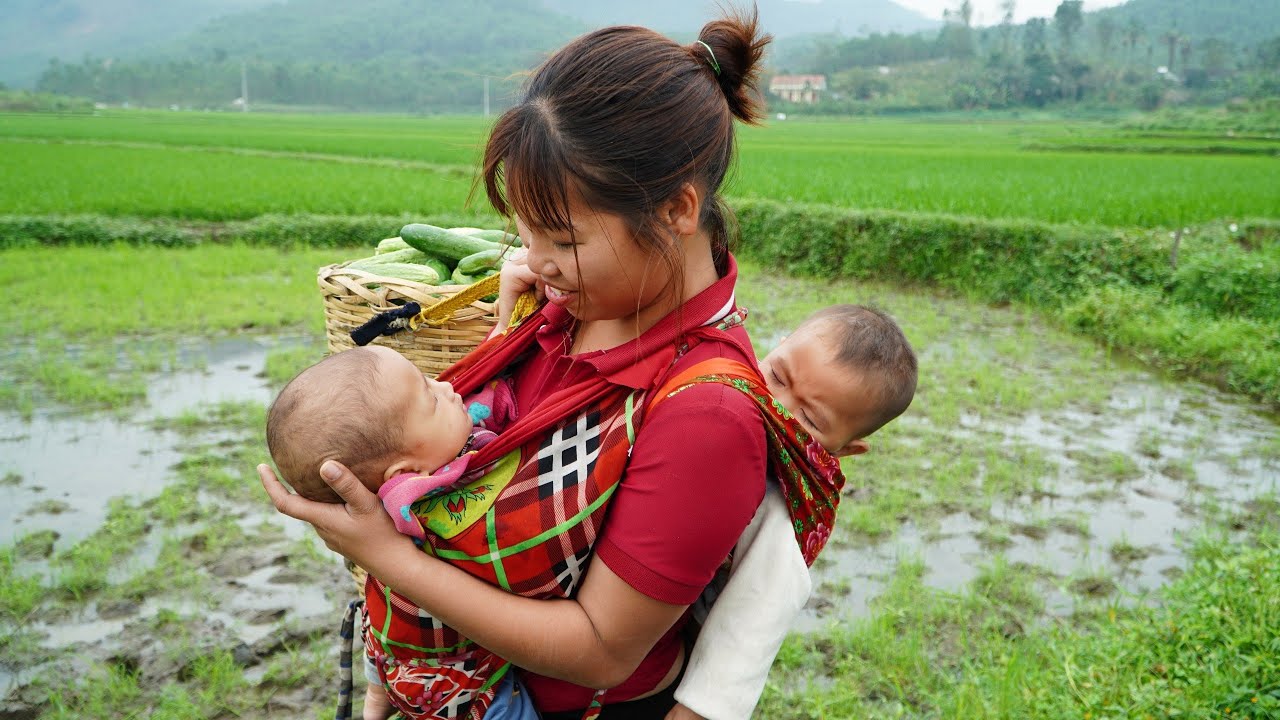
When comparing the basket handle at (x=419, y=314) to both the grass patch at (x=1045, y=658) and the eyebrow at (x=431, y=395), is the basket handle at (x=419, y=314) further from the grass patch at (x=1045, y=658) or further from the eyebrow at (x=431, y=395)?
the grass patch at (x=1045, y=658)

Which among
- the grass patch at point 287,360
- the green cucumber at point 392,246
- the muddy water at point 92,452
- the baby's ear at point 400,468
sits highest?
the green cucumber at point 392,246

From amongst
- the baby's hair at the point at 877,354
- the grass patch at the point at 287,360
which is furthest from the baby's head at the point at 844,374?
the grass patch at the point at 287,360

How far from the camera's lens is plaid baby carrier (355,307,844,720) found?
115cm

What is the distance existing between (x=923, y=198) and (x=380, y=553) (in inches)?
416

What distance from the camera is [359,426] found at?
131 centimetres

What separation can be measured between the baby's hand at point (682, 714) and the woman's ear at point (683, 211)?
65 centimetres

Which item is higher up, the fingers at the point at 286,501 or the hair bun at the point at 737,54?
the hair bun at the point at 737,54

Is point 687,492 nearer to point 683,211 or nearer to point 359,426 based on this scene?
point 683,211

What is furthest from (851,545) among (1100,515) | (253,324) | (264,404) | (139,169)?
(139,169)

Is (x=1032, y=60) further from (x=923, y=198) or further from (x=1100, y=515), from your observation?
(x=1100, y=515)

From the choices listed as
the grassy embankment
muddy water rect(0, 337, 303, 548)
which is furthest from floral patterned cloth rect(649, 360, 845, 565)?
muddy water rect(0, 337, 303, 548)

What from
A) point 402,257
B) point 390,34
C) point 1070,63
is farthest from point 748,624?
point 390,34

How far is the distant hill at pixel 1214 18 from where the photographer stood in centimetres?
9669

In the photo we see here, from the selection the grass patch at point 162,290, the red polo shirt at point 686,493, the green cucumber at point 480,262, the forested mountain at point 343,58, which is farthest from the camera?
the forested mountain at point 343,58
